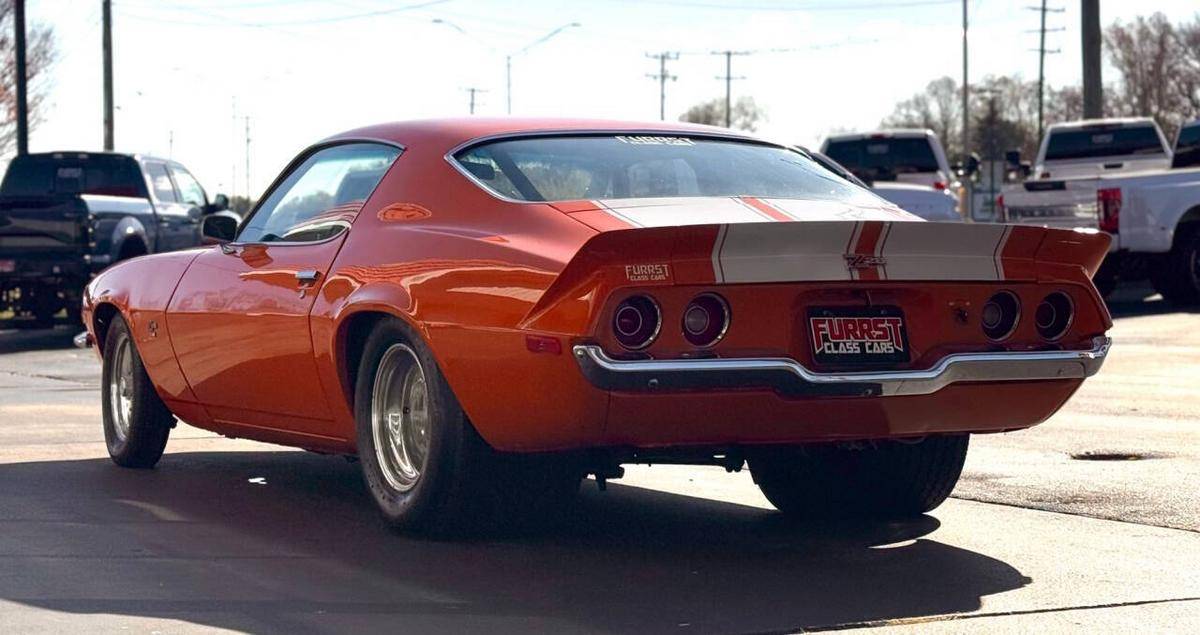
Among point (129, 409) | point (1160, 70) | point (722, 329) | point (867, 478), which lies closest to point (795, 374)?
point (722, 329)

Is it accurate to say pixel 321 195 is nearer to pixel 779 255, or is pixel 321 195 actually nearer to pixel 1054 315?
pixel 779 255

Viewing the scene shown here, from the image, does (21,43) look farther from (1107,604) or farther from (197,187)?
(1107,604)

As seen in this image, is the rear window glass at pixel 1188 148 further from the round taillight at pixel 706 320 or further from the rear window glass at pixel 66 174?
the round taillight at pixel 706 320

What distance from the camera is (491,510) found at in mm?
6062

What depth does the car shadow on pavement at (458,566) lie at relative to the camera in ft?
16.6

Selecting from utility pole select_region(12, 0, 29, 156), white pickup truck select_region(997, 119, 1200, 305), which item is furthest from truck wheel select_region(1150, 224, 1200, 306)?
utility pole select_region(12, 0, 29, 156)

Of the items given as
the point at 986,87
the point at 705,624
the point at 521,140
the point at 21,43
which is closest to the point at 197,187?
the point at 21,43

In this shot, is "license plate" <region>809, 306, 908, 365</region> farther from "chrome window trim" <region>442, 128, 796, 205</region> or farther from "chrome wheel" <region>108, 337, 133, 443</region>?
"chrome wheel" <region>108, 337, 133, 443</region>

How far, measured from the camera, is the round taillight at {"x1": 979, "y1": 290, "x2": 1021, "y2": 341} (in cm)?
590

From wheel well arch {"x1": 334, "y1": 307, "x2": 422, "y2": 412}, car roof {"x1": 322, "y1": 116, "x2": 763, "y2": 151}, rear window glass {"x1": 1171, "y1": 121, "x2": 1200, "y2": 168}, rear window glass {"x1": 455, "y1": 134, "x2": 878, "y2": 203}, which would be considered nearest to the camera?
rear window glass {"x1": 455, "y1": 134, "x2": 878, "y2": 203}

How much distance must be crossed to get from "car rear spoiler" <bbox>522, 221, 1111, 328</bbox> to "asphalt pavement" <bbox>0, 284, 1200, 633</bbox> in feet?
2.90

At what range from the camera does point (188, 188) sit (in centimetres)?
2380

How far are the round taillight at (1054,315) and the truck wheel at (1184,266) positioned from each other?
1438 cm

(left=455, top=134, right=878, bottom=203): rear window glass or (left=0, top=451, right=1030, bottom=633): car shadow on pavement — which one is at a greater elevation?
(left=455, top=134, right=878, bottom=203): rear window glass
